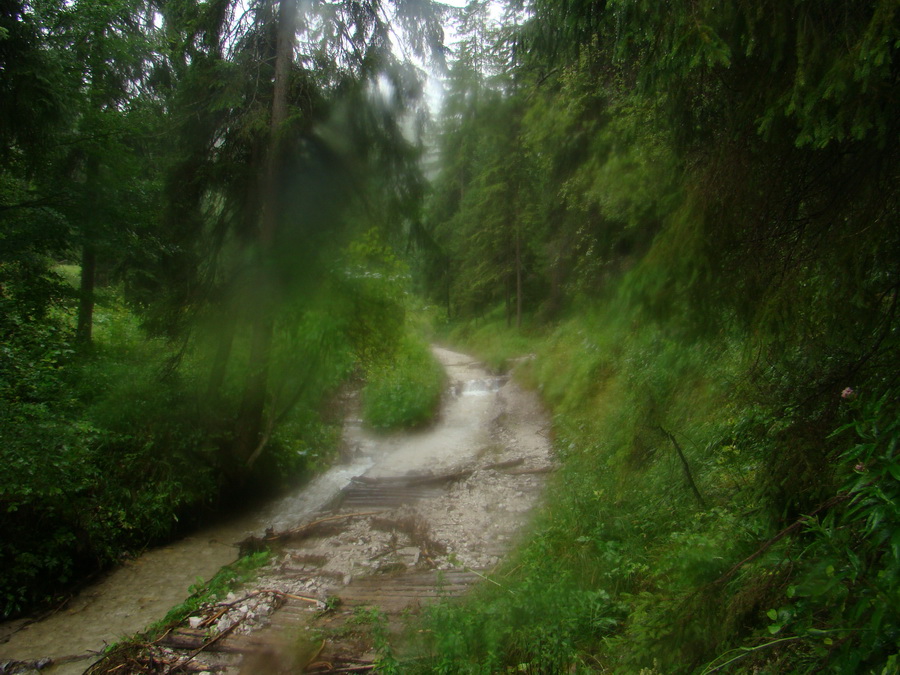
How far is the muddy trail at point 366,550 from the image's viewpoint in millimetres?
5027

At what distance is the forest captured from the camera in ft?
9.33

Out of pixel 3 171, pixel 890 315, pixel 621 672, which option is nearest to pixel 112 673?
pixel 621 672

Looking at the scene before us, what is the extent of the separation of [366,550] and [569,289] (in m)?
9.99

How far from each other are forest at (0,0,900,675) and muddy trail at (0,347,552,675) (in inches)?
31.6

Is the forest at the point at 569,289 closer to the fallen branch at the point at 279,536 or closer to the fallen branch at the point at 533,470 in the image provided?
the fallen branch at the point at 533,470

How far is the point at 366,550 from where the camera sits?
7586mm

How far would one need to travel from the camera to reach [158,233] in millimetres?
10516

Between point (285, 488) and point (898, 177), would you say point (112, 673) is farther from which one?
point (898, 177)

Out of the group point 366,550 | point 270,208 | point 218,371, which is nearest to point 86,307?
point 218,371

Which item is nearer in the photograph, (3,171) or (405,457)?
(3,171)

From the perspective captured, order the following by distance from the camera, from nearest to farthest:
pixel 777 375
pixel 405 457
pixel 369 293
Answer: pixel 777 375 < pixel 369 293 < pixel 405 457

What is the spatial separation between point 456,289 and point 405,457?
2180 centimetres

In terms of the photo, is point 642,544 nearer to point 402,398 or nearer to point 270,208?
point 270,208

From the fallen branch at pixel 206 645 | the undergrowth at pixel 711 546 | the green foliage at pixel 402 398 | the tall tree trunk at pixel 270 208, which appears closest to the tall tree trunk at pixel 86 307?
the tall tree trunk at pixel 270 208
